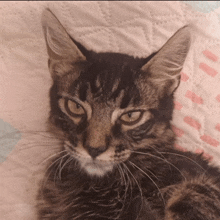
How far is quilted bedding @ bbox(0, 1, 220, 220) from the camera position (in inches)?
23.8

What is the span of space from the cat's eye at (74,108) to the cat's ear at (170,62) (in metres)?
0.19

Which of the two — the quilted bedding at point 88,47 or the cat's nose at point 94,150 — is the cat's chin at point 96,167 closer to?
the cat's nose at point 94,150

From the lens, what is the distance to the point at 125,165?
630 mm

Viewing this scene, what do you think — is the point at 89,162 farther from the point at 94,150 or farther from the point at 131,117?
the point at 131,117

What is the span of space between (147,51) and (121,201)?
1.36 feet

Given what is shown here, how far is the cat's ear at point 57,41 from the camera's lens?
1.92ft

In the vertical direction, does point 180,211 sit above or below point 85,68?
below

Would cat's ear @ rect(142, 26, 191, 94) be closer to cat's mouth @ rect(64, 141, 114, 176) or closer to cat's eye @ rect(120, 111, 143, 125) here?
cat's eye @ rect(120, 111, 143, 125)

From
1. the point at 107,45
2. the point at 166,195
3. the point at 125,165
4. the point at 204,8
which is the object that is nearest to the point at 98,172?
the point at 125,165

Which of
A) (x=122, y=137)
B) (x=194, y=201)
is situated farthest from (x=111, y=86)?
(x=194, y=201)

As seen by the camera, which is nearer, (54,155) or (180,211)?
(180,211)

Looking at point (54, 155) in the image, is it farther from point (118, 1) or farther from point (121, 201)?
point (118, 1)

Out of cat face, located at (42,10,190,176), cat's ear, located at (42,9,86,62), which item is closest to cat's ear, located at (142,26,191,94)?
cat face, located at (42,10,190,176)

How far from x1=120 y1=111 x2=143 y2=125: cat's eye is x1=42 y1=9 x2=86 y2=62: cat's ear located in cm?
18
